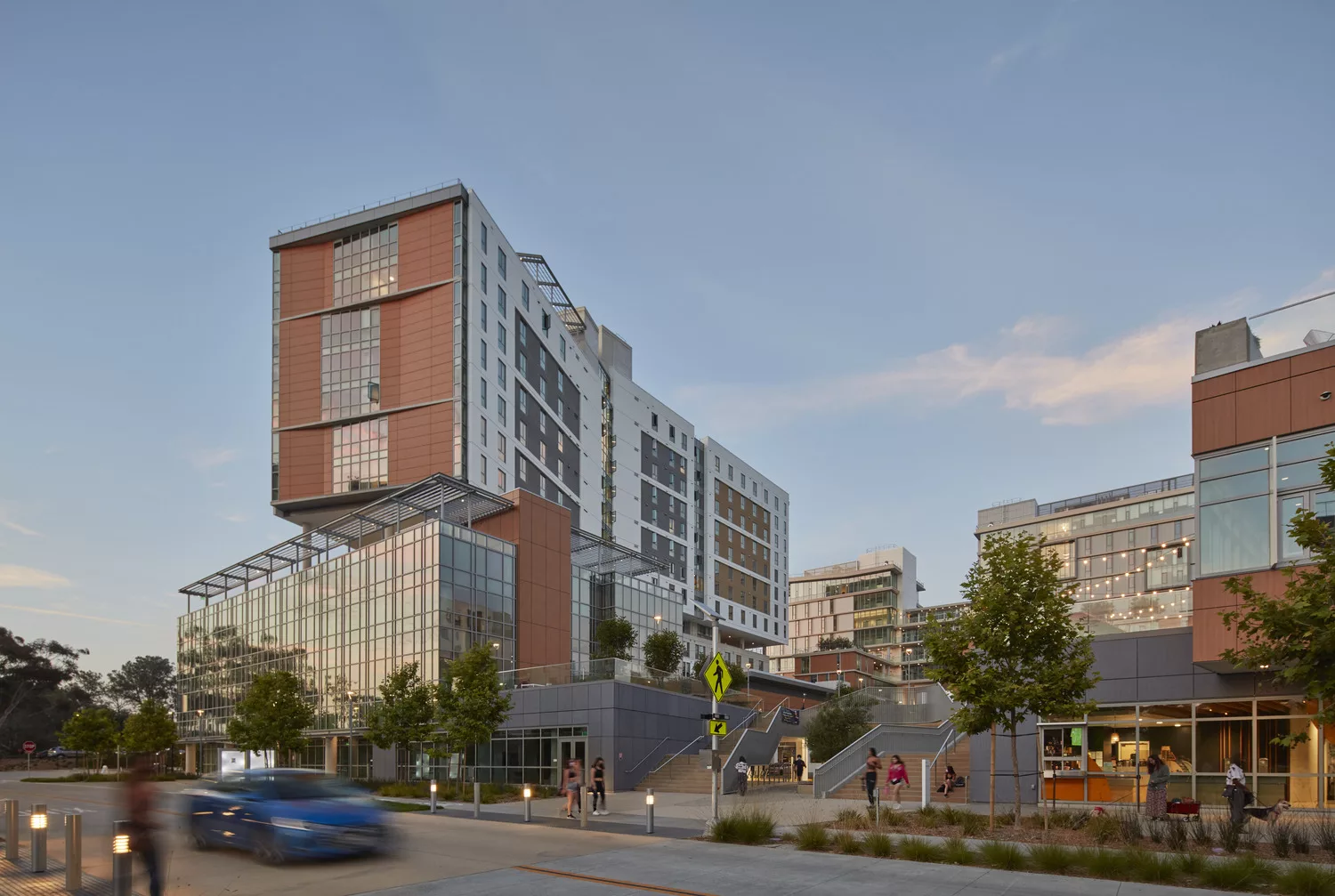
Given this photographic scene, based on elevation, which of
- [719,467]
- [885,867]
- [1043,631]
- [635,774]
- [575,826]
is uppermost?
[719,467]

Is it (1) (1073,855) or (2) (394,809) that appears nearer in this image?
Result: (1) (1073,855)

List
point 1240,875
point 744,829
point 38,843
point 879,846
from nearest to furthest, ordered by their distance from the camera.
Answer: point 1240,875
point 38,843
point 879,846
point 744,829

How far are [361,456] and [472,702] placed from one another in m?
38.0

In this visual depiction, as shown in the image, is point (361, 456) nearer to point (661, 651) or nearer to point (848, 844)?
point (661, 651)

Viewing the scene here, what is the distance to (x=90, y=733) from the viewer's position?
73438mm

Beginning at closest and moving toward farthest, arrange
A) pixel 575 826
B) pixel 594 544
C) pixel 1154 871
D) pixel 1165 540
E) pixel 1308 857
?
pixel 1154 871 < pixel 1308 857 < pixel 575 826 < pixel 594 544 < pixel 1165 540

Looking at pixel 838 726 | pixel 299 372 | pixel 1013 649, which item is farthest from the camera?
pixel 299 372

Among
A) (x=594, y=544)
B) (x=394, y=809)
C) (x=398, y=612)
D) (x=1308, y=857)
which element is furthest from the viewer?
(x=594, y=544)

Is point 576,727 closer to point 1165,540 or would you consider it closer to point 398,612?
point 398,612

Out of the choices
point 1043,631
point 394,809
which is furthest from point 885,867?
point 394,809

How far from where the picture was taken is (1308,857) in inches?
613

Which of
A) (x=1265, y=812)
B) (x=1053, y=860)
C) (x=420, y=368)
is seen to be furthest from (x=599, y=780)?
(x=420, y=368)

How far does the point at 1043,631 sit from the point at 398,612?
4008cm

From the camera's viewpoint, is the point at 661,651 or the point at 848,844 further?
the point at 661,651
